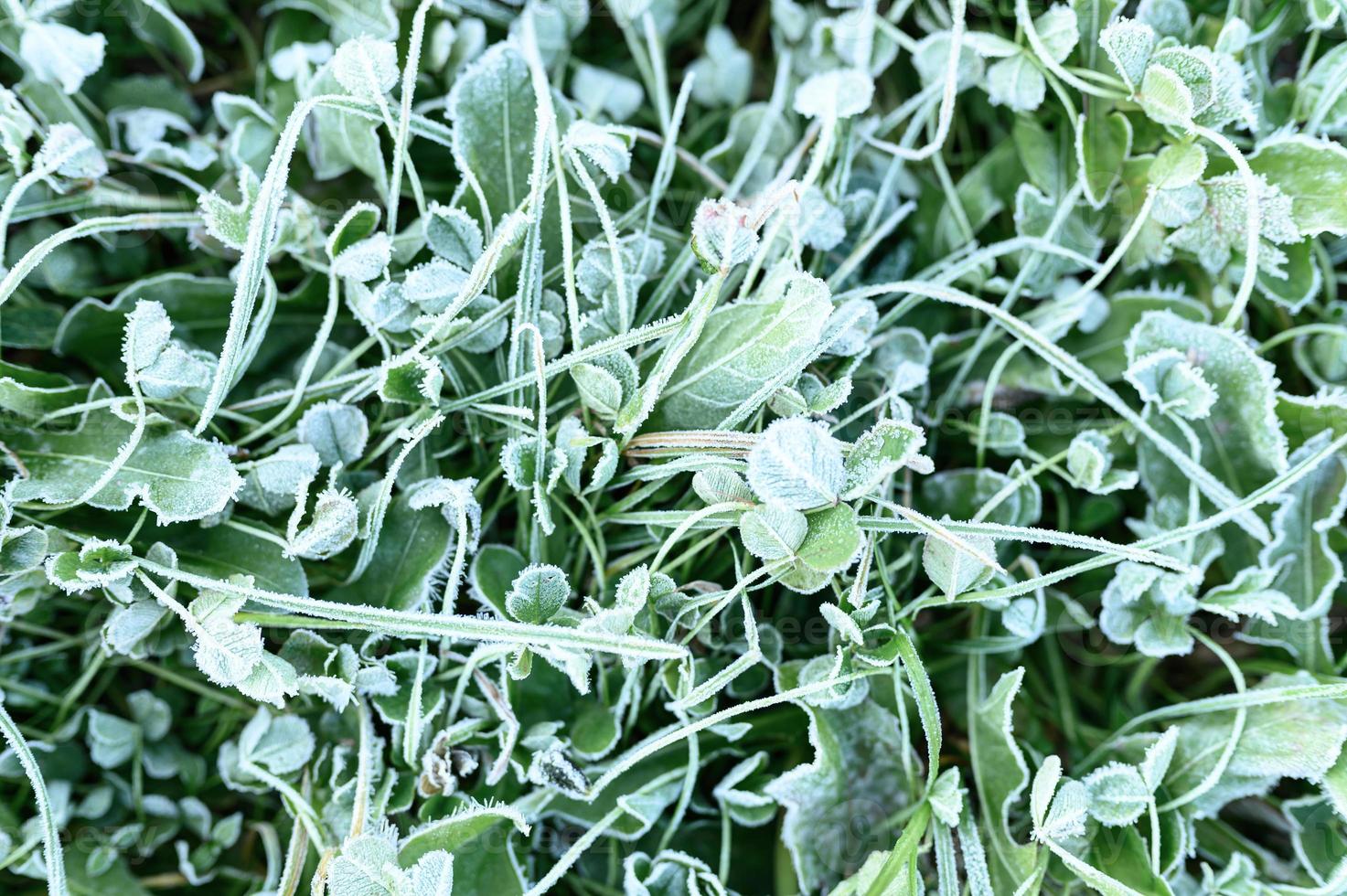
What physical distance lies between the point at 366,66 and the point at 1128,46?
42 cm

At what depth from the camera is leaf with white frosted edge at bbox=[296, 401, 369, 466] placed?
0.59 metres

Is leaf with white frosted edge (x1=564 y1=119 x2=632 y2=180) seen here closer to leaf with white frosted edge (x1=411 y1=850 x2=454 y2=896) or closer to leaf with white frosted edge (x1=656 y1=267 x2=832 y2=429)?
leaf with white frosted edge (x1=656 y1=267 x2=832 y2=429)

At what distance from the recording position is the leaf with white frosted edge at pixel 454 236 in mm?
590

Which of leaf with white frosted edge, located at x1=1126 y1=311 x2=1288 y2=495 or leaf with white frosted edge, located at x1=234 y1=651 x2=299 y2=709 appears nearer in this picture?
leaf with white frosted edge, located at x1=234 y1=651 x2=299 y2=709

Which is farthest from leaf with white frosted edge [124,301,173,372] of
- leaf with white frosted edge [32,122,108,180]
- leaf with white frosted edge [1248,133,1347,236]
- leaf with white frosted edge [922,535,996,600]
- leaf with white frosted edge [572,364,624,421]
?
leaf with white frosted edge [1248,133,1347,236]

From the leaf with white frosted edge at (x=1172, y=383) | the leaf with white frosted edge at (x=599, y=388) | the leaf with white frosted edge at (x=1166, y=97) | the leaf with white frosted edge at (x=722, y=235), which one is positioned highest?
the leaf with white frosted edge at (x=1166, y=97)

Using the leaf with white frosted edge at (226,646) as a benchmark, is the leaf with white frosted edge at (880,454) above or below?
above

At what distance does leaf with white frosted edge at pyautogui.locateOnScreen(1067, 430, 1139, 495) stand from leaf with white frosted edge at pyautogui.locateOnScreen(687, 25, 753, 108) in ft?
1.12

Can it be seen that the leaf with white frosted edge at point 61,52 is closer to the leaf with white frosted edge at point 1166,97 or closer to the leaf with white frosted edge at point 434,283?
the leaf with white frosted edge at point 434,283

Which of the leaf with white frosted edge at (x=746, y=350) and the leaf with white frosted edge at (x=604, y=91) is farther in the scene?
the leaf with white frosted edge at (x=604, y=91)

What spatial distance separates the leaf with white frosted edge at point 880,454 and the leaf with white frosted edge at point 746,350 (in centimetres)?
5

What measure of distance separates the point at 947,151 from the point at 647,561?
375mm

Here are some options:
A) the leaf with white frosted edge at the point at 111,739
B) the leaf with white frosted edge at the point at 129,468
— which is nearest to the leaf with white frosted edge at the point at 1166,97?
the leaf with white frosted edge at the point at 129,468

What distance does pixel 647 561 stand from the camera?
2.05 ft
